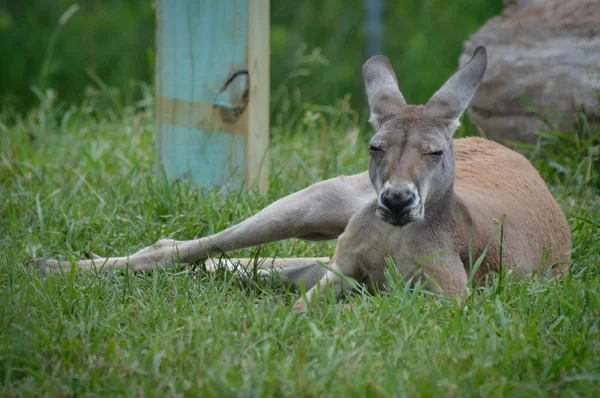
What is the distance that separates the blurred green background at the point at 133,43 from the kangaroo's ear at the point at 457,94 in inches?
301

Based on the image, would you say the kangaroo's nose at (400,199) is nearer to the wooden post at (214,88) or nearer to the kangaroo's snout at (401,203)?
the kangaroo's snout at (401,203)

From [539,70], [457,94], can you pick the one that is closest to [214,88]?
[457,94]

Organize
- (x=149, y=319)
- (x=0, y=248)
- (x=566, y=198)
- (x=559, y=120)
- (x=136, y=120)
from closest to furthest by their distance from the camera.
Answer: (x=149, y=319) < (x=0, y=248) < (x=566, y=198) < (x=559, y=120) < (x=136, y=120)

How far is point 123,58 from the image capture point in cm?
1225

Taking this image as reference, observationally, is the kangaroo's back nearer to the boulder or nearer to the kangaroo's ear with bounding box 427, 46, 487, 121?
the kangaroo's ear with bounding box 427, 46, 487, 121

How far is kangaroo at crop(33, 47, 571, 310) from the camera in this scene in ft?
12.0

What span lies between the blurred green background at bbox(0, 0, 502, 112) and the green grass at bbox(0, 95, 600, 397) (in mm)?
7105

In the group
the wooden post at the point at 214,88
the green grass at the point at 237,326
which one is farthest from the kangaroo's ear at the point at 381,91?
the wooden post at the point at 214,88

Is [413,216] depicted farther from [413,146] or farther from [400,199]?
[413,146]

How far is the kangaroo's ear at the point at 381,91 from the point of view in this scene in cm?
386

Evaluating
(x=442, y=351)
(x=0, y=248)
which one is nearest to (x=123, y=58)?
(x=0, y=248)

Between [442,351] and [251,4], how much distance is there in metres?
2.50

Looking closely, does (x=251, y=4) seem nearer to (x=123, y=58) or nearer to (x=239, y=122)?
(x=239, y=122)

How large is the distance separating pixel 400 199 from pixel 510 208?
94 cm
